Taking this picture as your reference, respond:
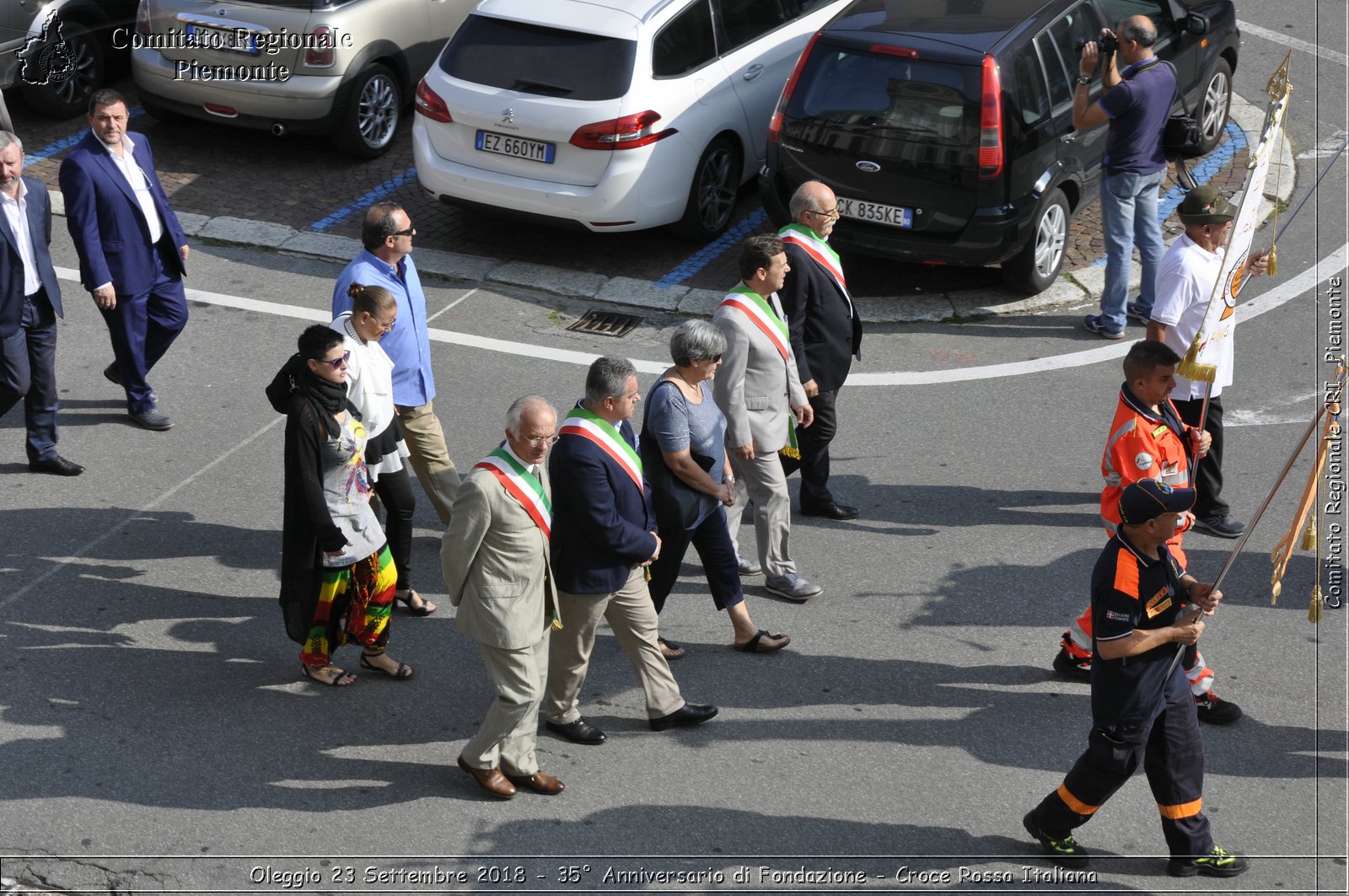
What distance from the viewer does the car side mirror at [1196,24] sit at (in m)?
10.4

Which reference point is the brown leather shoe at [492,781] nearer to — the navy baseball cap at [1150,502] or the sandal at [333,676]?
the sandal at [333,676]

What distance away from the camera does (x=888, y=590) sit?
7.02m

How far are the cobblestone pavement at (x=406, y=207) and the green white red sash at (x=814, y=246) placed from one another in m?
2.90

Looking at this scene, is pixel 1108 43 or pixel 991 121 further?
pixel 1108 43

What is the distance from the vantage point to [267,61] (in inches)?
446

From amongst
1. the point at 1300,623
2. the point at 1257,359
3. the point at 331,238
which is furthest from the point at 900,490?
the point at 331,238

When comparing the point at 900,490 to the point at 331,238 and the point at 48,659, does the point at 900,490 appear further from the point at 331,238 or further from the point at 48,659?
the point at 331,238

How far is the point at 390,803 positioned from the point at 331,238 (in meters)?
5.97

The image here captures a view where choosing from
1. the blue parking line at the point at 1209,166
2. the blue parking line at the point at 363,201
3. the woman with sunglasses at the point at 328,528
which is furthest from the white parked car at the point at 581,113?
the woman with sunglasses at the point at 328,528

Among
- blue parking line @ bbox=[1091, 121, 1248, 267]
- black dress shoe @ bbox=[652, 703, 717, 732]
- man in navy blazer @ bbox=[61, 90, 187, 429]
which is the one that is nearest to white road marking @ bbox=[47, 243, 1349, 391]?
blue parking line @ bbox=[1091, 121, 1248, 267]

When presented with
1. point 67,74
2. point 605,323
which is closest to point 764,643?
point 605,323

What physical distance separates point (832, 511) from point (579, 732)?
2.17 m

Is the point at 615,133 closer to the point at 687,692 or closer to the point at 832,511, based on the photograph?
the point at 832,511

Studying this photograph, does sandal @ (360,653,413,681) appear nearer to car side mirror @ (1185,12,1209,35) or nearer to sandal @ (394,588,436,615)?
sandal @ (394,588,436,615)
